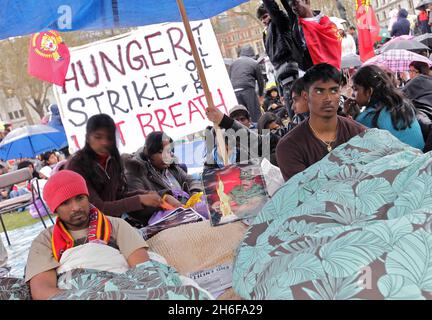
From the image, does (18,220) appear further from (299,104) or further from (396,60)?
(299,104)

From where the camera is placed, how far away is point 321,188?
286 centimetres

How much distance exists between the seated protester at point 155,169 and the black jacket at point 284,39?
3.93 ft

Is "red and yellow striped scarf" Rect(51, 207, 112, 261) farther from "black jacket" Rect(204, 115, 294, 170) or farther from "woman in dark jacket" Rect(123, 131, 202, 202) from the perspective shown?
"woman in dark jacket" Rect(123, 131, 202, 202)

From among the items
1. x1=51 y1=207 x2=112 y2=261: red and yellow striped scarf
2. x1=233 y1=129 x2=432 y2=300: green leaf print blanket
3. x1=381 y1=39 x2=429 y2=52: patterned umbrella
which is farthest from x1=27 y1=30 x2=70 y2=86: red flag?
x1=381 y1=39 x2=429 y2=52: patterned umbrella

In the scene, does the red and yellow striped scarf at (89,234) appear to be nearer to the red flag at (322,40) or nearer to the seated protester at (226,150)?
the seated protester at (226,150)

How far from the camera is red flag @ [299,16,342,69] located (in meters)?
4.32

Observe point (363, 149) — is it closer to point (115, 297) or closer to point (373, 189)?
point (373, 189)

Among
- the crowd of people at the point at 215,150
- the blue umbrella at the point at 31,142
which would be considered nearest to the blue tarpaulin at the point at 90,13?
the crowd of people at the point at 215,150

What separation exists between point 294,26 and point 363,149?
1660 millimetres

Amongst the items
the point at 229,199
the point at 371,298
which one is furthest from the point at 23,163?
the point at 371,298

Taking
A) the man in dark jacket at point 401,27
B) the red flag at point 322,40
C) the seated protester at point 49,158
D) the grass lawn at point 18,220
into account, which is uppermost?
the red flag at point 322,40

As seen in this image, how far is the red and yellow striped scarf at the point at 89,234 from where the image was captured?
2967 mm

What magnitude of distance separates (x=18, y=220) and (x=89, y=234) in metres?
9.10

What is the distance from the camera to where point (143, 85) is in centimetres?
535
